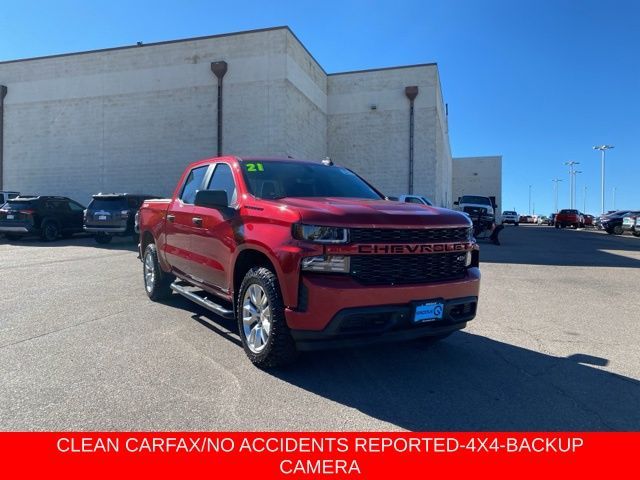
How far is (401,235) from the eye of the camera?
3619 millimetres

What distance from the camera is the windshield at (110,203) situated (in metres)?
15.2

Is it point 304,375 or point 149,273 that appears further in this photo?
point 149,273

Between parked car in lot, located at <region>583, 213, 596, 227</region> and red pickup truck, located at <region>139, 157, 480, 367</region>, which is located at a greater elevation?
parked car in lot, located at <region>583, 213, 596, 227</region>

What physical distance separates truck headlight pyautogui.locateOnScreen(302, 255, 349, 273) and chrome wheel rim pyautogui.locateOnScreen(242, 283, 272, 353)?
0.54 meters

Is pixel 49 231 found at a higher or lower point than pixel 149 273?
higher

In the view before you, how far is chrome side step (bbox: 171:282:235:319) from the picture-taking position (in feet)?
14.4

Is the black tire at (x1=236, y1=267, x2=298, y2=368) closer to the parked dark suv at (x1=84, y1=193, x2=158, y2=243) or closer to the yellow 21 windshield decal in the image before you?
the yellow 21 windshield decal

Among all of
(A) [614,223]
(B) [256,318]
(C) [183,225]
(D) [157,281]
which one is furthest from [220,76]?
(A) [614,223]

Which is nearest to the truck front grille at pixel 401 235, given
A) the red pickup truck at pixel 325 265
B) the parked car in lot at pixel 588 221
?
the red pickup truck at pixel 325 265

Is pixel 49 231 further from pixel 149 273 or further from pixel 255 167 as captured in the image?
pixel 255 167
